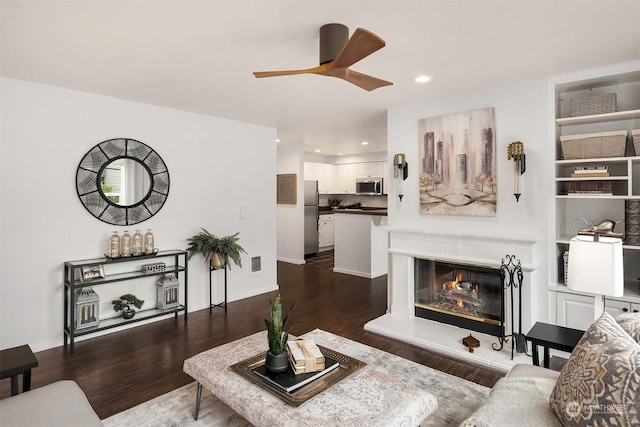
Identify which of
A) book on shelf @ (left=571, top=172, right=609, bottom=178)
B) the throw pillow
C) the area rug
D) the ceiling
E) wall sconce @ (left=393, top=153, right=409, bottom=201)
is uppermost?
the ceiling

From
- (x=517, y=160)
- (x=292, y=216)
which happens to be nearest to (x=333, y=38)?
(x=517, y=160)

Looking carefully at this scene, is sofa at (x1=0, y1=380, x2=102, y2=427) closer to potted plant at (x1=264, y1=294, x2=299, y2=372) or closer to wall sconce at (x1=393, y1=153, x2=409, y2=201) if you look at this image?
potted plant at (x1=264, y1=294, x2=299, y2=372)

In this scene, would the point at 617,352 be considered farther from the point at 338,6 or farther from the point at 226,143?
the point at 226,143

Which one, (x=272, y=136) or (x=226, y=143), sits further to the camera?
(x=272, y=136)

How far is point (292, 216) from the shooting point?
759cm

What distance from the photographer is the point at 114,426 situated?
7.30ft

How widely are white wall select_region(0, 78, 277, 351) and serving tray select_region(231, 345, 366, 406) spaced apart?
2419 mm

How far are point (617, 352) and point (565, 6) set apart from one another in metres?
1.78

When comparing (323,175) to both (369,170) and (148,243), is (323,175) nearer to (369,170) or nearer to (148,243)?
(369,170)

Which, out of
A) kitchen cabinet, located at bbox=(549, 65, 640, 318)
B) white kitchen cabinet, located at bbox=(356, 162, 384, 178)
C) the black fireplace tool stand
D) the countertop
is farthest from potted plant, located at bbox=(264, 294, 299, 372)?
white kitchen cabinet, located at bbox=(356, 162, 384, 178)

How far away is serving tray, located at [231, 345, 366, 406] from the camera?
182cm

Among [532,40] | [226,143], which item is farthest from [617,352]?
[226,143]

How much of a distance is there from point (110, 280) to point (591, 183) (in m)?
4.47

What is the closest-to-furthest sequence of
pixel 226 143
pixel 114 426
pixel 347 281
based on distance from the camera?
pixel 114 426 < pixel 226 143 < pixel 347 281
